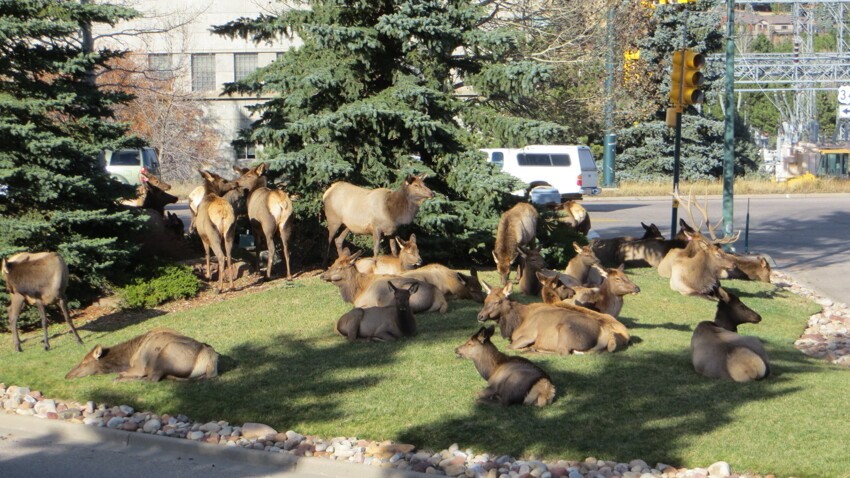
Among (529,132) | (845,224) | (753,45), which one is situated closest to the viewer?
(529,132)

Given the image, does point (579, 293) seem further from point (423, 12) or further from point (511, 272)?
point (423, 12)

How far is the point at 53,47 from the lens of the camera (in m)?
15.7

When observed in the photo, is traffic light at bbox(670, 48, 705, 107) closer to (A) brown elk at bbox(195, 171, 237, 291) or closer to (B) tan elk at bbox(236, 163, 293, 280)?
(B) tan elk at bbox(236, 163, 293, 280)

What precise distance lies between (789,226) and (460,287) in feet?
58.9

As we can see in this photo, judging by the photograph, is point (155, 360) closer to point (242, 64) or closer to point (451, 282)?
point (451, 282)

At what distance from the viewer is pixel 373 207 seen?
53.6ft

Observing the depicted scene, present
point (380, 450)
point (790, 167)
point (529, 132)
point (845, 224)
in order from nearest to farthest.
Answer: point (380, 450), point (529, 132), point (845, 224), point (790, 167)

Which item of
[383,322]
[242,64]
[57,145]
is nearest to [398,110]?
[57,145]

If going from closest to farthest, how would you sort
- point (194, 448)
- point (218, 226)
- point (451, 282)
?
point (194, 448) → point (451, 282) → point (218, 226)

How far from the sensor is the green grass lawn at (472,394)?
8367 mm

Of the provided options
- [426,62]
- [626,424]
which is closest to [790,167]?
[426,62]

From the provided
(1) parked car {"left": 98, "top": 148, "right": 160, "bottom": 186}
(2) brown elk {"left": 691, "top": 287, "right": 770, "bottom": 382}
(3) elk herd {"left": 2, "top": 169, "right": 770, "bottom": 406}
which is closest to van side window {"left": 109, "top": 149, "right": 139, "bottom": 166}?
(1) parked car {"left": 98, "top": 148, "right": 160, "bottom": 186}

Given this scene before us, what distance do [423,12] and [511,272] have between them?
4.38 metres

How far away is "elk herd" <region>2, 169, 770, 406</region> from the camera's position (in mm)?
10336
